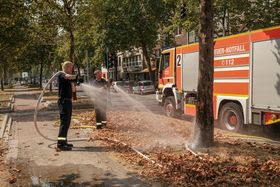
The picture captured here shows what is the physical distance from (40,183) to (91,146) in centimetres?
296

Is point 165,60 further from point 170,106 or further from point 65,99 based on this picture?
point 65,99

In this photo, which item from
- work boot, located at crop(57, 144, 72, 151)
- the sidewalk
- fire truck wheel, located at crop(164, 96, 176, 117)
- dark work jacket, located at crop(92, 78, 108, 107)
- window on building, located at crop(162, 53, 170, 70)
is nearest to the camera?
the sidewalk

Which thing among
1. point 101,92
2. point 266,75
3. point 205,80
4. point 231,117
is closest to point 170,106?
point 231,117

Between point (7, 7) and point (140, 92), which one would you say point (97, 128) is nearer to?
point (7, 7)

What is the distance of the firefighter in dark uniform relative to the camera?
12.3 metres

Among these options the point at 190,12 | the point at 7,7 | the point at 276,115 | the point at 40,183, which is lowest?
the point at 40,183

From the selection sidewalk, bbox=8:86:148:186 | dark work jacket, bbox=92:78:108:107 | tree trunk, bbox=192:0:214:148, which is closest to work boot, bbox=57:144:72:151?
sidewalk, bbox=8:86:148:186

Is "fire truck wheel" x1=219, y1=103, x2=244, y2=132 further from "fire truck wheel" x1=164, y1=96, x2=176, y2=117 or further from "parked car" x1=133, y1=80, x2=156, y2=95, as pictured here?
"parked car" x1=133, y1=80, x2=156, y2=95

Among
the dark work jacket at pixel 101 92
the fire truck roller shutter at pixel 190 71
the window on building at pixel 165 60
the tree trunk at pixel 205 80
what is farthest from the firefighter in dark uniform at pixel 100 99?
the window on building at pixel 165 60

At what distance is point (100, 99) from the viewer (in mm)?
12531

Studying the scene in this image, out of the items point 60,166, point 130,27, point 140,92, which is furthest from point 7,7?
point 130,27

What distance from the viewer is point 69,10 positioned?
2477 cm

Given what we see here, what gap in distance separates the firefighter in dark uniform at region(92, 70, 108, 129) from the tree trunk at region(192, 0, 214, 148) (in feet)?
13.5

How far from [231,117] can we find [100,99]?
415 cm
